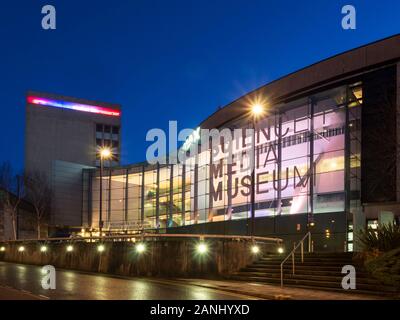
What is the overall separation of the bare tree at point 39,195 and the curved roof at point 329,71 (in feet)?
110

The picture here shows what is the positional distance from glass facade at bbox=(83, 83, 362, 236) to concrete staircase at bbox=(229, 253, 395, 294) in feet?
39.1

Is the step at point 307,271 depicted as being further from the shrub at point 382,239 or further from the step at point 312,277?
the shrub at point 382,239

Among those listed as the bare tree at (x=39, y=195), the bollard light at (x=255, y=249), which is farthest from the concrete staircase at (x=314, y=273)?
the bare tree at (x=39, y=195)

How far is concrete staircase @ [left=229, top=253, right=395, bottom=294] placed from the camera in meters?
20.3

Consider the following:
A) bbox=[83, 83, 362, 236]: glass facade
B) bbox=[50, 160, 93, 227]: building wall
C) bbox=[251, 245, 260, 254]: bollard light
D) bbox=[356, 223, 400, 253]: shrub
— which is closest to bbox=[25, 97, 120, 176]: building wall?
bbox=[50, 160, 93, 227]: building wall

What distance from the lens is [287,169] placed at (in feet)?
139

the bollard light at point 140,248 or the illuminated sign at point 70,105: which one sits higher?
the illuminated sign at point 70,105

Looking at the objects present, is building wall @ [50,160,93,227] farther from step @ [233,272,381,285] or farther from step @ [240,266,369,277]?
step @ [233,272,381,285]

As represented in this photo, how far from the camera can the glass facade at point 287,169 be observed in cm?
3791

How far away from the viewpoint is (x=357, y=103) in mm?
37562

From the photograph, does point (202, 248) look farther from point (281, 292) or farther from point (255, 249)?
point (281, 292)

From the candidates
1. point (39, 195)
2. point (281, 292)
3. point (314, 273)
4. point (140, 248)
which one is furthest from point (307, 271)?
point (39, 195)

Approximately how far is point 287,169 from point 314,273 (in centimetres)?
1965
